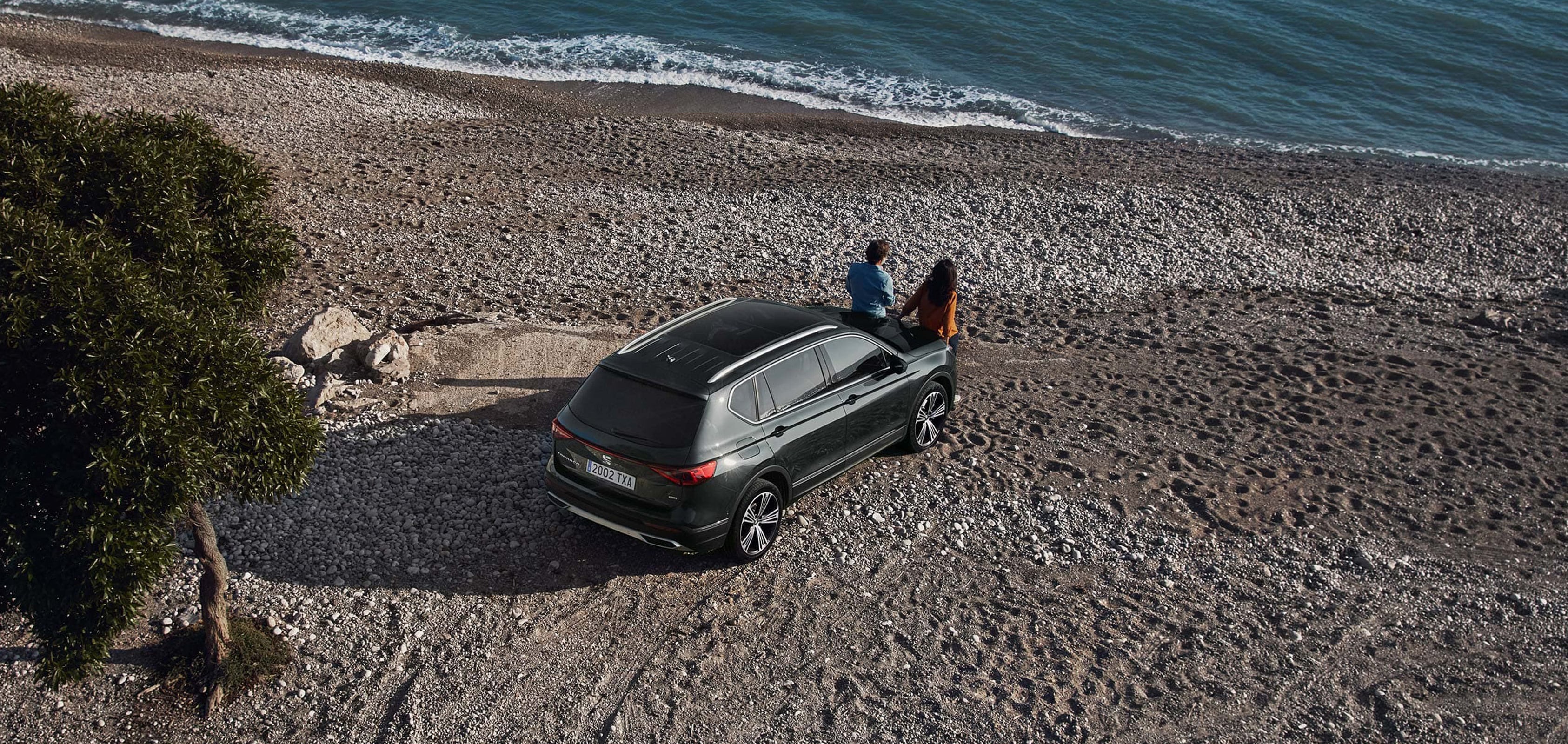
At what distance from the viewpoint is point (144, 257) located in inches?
299

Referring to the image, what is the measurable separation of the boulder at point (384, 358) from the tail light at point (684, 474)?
15.8 feet

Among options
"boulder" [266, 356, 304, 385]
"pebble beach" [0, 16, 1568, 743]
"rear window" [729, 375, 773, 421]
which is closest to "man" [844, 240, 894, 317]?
"pebble beach" [0, 16, 1568, 743]

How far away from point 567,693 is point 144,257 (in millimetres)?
4416

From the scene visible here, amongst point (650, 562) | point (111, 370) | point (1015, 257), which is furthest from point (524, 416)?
point (1015, 257)

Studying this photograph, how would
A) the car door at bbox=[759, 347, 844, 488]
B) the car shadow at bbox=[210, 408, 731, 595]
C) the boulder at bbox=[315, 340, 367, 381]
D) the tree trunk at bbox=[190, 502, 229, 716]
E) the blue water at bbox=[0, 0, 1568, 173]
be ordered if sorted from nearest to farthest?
1. the tree trunk at bbox=[190, 502, 229, 716]
2. the car shadow at bbox=[210, 408, 731, 595]
3. the car door at bbox=[759, 347, 844, 488]
4. the boulder at bbox=[315, 340, 367, 381]
5. the blue water at bbox=[0, 0, 1568, 173]

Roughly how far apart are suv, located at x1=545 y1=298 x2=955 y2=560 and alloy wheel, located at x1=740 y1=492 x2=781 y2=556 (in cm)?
1

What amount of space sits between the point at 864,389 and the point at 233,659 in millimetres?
5763

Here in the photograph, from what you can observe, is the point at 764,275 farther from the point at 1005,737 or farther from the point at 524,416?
the point at 1005,737

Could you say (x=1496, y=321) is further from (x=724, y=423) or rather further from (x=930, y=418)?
(x=724, y=423)

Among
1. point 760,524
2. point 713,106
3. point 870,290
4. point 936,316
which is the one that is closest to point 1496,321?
point 936,316

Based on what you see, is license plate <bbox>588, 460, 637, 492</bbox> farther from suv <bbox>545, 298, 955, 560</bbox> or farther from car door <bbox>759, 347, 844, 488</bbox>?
car door <bbox>759, 347, 844, 488</bbox>

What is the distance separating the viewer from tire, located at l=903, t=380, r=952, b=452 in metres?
10.9

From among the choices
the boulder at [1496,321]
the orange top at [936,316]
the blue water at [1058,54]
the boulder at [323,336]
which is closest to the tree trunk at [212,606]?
the boulder at [323,336]

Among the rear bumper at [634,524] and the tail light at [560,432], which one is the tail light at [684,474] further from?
the tail light at [560,432]
